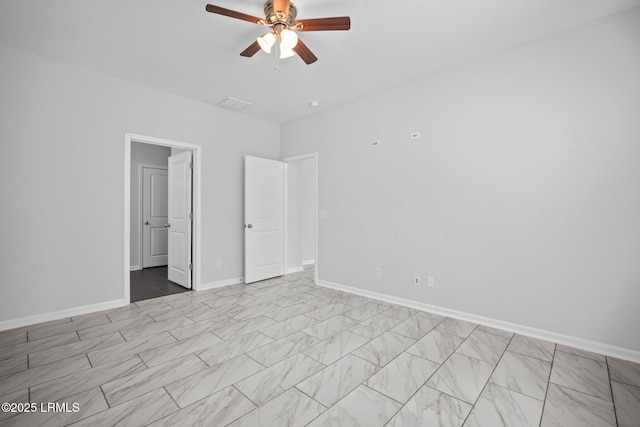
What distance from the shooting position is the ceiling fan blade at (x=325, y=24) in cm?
204

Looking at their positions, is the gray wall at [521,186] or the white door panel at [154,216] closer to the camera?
the gray wall at [521,186]

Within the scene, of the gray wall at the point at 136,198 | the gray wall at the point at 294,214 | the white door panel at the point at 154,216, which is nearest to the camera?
the gray wall at the point at 294,214

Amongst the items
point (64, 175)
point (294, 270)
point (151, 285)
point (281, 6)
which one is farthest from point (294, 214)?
point (281, 6)

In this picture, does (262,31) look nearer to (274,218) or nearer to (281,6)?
(281,6)

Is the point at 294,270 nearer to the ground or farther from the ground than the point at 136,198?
nearer to the ground

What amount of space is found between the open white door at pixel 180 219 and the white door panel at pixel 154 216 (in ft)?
5.40

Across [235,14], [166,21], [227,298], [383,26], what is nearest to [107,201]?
[227,298]

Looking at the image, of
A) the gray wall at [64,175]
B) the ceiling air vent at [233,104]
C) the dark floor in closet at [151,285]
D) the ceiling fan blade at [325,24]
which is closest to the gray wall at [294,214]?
the ceiling air vent at [233,104]

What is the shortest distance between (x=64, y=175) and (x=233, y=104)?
7.50 ft

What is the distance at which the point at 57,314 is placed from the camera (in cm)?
313

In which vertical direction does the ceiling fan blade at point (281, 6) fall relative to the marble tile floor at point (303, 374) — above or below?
above

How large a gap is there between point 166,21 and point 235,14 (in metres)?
0.90

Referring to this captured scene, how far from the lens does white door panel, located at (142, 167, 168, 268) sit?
603cm

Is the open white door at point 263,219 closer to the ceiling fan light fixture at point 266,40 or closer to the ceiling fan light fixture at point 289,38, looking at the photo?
the ceiling fan light fixture at point 266,40
